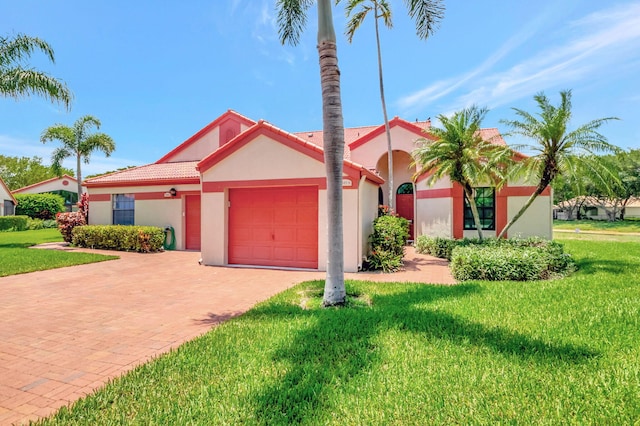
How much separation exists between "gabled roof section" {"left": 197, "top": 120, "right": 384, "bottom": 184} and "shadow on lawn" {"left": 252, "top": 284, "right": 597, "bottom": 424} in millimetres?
5693

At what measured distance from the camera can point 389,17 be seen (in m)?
17.9

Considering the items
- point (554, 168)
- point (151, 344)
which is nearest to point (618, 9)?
point (554, 168)

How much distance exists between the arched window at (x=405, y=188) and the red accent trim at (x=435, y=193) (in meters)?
2.43

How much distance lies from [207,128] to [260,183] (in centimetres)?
1187

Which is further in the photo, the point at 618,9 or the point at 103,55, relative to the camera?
the point at 103,55

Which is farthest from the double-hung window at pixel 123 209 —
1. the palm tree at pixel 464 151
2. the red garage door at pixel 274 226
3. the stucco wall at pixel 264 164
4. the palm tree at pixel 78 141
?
the palm tree at pixel 464 151

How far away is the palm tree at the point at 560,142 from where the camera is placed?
11086 mm

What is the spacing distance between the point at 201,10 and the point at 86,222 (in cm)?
1407

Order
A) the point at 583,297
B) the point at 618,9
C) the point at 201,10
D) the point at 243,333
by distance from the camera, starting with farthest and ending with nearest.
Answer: the point at 201,10 < the point at 618,9 < the point at 583,297 < the point at 243,333

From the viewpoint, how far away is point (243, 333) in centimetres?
520

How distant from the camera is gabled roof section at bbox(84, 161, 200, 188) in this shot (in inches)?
655

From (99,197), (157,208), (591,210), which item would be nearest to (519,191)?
(157,208)

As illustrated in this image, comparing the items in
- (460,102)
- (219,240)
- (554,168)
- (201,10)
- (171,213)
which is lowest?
(219,240)

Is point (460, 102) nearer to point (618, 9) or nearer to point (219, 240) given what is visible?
point (618, 9)
